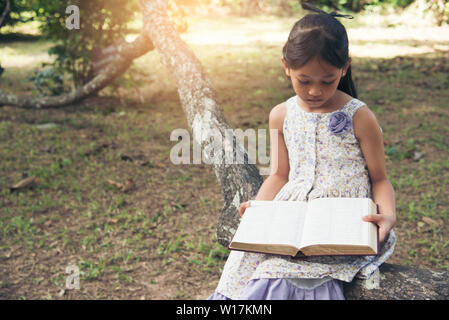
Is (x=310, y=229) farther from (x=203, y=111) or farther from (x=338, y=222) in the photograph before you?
(x=203, y=111)

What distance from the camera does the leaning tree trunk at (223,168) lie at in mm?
1649

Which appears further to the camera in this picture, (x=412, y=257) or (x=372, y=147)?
(x=412, y=257)

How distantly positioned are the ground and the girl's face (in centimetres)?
167

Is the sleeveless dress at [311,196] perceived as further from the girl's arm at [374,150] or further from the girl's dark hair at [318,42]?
the girl's dark hair at [318,42]

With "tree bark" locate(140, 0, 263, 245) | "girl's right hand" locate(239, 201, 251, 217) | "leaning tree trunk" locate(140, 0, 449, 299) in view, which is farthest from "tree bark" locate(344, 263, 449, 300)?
"tree bark" locate(140, 0, 263, 245)

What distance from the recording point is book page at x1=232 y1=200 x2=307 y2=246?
63.9 inches

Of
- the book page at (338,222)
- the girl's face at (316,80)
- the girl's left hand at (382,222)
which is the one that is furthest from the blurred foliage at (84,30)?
the girl's left hand at (382,222)

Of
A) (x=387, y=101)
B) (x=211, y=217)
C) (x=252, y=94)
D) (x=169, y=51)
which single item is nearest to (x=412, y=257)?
(x=211, y=217)

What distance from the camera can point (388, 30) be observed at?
39.6 feet

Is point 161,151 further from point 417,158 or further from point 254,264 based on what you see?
point 254,264

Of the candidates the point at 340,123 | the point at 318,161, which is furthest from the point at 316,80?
the point at 318,161

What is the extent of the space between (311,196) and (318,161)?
0.16 metres

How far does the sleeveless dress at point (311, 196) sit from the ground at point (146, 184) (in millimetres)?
1330
